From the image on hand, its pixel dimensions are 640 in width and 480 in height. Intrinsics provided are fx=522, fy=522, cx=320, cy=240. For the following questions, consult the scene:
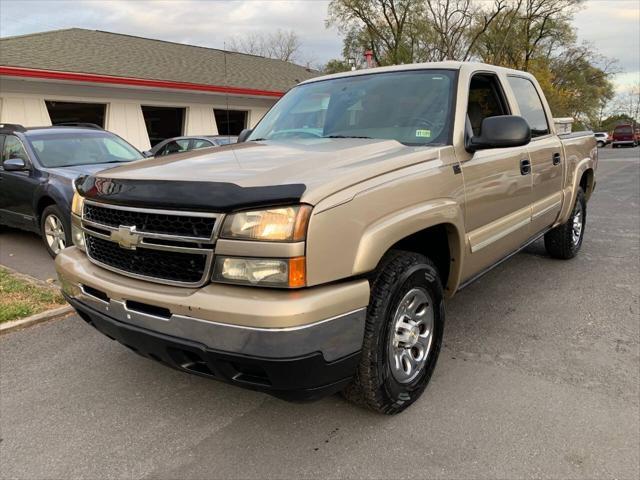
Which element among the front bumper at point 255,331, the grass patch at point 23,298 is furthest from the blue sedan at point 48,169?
the front bumper at point 255,331

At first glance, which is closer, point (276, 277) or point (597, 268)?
point (276, 277)

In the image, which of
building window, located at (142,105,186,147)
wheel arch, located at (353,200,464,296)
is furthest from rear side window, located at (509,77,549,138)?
building window, located at (142,105,186,147)

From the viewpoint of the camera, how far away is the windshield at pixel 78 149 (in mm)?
6715

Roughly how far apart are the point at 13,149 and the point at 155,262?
5.93 metres

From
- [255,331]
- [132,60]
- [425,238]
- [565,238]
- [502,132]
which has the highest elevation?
[132,60]

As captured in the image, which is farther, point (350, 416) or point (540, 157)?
point (540, 157)

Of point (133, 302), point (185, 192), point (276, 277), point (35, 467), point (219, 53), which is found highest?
point (219, 53)

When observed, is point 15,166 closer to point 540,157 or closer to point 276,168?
point 276,168

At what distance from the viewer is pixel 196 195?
2.28 meters

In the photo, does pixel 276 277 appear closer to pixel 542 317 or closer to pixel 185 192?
pixel 185 192

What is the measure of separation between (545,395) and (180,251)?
2244 mm

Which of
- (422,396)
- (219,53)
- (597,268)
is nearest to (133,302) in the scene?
(422,396)

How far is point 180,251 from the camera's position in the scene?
2.34 m

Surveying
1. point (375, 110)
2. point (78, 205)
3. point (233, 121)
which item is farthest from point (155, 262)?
point (233, 121)
